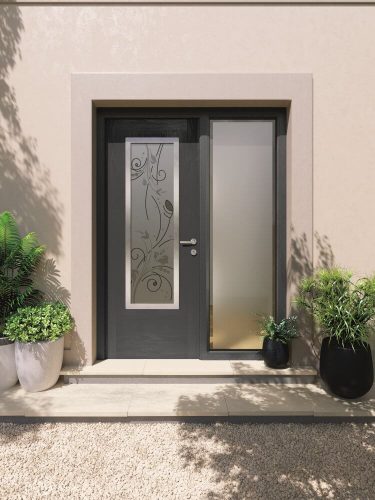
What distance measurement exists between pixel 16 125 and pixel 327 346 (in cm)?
405

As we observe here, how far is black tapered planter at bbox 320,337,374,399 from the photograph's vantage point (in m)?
3.29

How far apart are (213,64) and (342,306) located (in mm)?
2899

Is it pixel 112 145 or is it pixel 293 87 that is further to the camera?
pixel 112 145

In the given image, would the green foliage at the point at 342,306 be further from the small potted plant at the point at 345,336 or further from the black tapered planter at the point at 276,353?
the black tapered planter at the point at 276,353

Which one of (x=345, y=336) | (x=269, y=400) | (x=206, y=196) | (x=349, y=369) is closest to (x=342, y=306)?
(x=345, y=336)

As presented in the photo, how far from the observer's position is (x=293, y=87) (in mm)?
3893

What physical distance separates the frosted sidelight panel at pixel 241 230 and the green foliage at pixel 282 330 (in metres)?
0.28

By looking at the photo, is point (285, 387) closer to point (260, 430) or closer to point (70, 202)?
point (260, 430)

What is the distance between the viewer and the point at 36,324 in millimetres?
3480

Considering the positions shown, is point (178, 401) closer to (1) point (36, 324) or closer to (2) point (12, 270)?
(1) point (36, 324)

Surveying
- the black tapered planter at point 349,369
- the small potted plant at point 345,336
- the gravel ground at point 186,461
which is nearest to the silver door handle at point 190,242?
the small potted plant at point 345,336

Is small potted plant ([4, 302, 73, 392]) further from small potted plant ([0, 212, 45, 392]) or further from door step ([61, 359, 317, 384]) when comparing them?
door step ([61, 359, 317, 384])

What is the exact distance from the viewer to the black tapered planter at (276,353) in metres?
3.85

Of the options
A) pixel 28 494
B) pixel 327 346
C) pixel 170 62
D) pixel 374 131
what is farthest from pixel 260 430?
pixel 170 62
